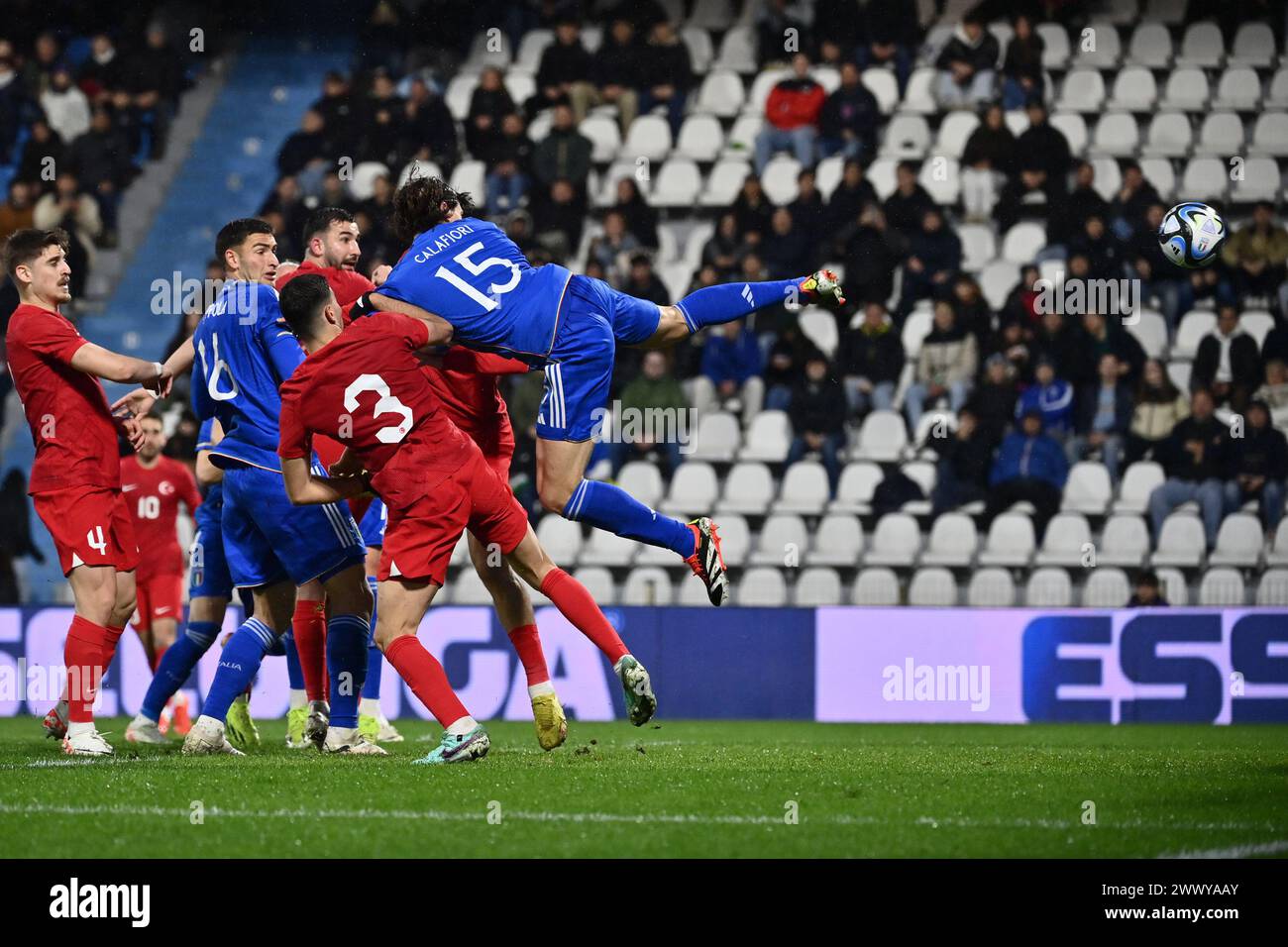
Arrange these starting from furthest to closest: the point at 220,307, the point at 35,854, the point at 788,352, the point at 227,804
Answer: the point at 788,352 → the point at 220,307 → the point at 227,804 → the point at 35,854

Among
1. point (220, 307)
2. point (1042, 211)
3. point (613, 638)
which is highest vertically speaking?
point (1042, 211)

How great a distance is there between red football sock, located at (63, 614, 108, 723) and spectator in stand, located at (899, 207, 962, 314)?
30.1 feet

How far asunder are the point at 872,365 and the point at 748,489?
1.54m

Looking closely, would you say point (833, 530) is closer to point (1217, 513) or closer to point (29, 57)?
point (1217, 513)

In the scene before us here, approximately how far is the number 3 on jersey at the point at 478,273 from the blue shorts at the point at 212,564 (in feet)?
5.98

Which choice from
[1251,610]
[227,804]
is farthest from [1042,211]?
[227,804]

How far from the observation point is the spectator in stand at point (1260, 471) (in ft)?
42.9

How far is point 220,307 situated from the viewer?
7.44 m

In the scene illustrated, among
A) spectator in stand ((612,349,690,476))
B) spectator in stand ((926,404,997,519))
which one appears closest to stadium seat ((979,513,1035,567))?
spectator in stand ((926,404,997,519))

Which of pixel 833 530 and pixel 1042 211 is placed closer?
pixel 833 530

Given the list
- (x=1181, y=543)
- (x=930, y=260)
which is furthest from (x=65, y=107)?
(x=1181, y=543)

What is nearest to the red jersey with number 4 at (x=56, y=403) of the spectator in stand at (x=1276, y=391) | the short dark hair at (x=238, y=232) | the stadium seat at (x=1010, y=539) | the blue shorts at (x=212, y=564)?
the blue shorts at (x=212, y=564)

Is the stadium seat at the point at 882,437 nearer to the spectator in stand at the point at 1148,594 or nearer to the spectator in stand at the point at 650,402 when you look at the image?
the spectator in stand at the point at 650,402

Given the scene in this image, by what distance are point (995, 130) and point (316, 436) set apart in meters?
10.4
